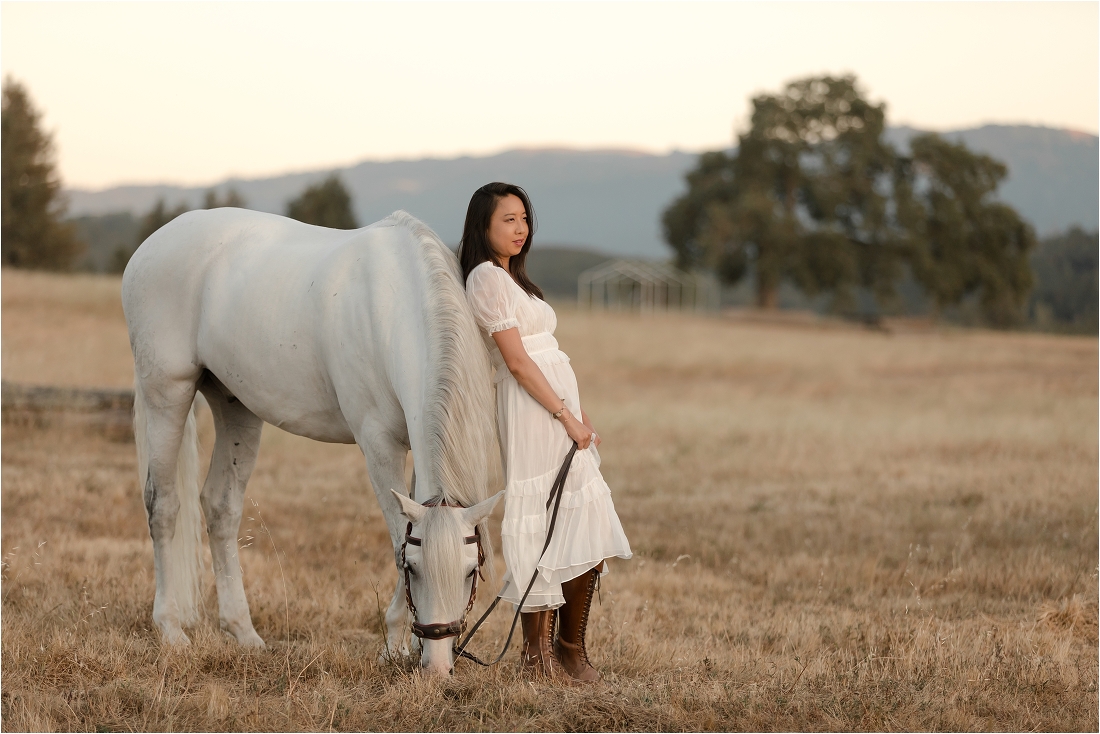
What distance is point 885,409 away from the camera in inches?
615

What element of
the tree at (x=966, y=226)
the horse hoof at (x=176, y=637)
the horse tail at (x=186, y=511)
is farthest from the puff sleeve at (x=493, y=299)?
the tree at (x=966, y=226)

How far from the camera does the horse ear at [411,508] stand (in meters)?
3.29

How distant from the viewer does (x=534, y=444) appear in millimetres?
3779

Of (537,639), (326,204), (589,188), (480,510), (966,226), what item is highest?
(589,188)

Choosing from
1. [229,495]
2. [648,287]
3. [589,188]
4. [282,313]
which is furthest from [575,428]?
[589,188]

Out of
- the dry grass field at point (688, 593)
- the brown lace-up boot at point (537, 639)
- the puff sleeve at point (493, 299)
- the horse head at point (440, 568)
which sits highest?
the puff sleeve at point (493, 299)

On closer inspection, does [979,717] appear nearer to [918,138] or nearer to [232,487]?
[232,487]

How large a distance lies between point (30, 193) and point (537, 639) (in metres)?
42.8

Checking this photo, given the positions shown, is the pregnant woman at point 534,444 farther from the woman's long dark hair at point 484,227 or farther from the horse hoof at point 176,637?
the horse hoof at point 176,637

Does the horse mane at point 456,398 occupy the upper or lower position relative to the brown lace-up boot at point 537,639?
upper

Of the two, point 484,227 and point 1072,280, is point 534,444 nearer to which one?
point 484,227

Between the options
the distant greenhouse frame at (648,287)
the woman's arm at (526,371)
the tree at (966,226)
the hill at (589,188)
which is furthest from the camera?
the distant greenhouse frame at (648,287)

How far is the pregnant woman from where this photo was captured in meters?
3.73

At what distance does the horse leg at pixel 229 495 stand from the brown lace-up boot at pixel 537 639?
1.51 metres
